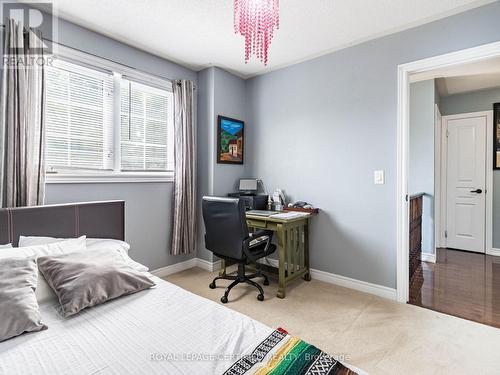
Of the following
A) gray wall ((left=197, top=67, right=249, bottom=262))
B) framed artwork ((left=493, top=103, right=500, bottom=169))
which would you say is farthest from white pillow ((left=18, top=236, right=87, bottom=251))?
framed artwork ((left=493, top=103, right=500, bottom=169))

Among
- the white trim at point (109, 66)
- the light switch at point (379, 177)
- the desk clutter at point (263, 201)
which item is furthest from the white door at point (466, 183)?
the white trim at point (109, 66)

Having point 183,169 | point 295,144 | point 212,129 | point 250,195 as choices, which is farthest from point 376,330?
point 212,129

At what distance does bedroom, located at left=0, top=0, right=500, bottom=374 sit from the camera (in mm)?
1995

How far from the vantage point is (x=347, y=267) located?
2803 millimetres

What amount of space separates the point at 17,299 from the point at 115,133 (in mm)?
1849

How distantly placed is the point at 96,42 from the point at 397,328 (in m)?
3.59

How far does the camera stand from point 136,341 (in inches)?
42.7

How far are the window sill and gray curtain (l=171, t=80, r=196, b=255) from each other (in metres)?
0.18

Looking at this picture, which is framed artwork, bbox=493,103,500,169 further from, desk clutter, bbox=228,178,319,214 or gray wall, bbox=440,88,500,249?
desk clutter, bbox=228,178,319,214

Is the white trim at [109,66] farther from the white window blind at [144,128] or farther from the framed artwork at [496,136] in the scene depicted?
the framed artwork at [496,136]

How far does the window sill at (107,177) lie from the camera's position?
2.24 m

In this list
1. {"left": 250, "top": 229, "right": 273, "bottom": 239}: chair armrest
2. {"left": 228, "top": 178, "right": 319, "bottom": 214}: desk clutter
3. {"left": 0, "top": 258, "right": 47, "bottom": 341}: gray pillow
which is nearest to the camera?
{"left": 0, "top": 258, "right": 47, "bottom": 341}: gray pillow

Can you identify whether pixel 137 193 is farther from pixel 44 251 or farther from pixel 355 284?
pixel 355 284

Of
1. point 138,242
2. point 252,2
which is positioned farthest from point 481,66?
point 138,242
